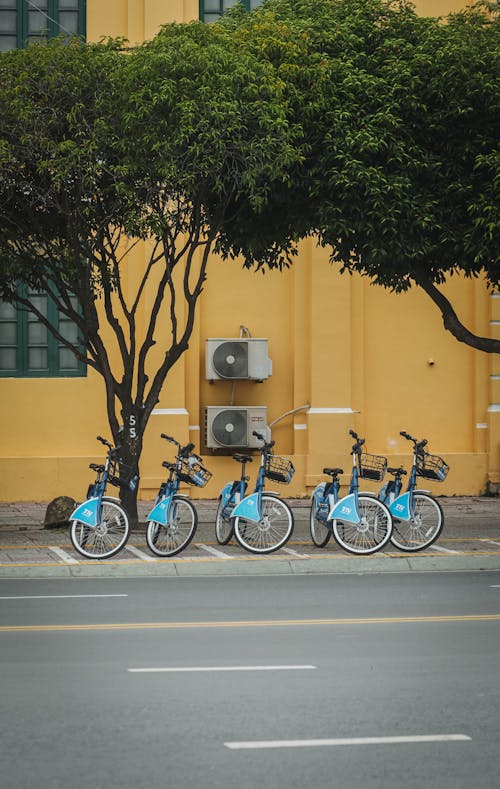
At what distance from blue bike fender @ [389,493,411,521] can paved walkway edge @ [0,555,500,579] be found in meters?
0.61

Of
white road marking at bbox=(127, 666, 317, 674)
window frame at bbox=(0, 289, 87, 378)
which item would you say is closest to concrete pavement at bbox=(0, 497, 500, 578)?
window frame at bbox=(0, 289, 87, 378)

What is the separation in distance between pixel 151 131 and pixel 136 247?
22.8ft

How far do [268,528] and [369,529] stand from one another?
1.16 metres

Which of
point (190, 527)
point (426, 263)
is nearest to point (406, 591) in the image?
point (190, 527)

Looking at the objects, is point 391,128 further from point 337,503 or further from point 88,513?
point 88,513

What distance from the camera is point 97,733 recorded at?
6520 millimetres

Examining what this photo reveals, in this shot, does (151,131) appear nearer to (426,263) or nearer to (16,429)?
(426,263)

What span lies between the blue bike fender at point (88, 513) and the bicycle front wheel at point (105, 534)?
0.12 metres

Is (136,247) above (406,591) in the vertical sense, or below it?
above

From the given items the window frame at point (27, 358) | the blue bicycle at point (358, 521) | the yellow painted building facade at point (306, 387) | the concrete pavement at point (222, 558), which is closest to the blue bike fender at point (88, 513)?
the concrete pavement at point (222, 558)

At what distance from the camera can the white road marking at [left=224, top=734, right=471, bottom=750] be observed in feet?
20.6

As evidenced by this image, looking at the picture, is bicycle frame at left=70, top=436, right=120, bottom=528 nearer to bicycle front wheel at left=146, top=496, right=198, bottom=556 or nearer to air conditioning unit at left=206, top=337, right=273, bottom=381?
bicycle front wheel at left=146, top=496, right=198, bottom=556

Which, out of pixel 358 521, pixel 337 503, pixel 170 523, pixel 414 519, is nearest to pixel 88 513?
pixel 170 523

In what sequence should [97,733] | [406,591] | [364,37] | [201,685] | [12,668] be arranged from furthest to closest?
[364,37]
[406,591]
[12,668]
[201,685]
[97,733]
